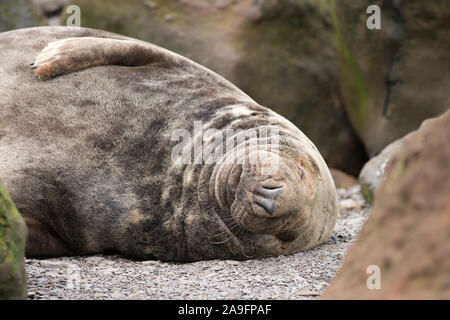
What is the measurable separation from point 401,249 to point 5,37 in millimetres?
4287

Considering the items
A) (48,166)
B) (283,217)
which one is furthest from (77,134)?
(283,217)

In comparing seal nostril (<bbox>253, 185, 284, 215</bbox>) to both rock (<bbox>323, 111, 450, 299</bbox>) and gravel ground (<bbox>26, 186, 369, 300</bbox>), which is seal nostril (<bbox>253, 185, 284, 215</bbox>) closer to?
gravel ground (<bbox>26, 186, 369, 300</bbox>)

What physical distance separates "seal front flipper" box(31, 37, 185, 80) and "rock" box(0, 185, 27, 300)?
228cm

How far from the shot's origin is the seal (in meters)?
4.51

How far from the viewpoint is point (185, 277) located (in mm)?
4148

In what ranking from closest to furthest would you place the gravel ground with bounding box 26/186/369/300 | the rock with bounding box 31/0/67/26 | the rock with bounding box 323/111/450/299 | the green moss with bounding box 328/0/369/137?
the rock with bounding box 323/111/450/299 < the gravel ground with bounding box 26/186/369/300 < the green moss with bounding box 328/0/369/137 < the rock with bounding box 31/0/67/26

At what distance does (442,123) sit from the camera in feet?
9.24

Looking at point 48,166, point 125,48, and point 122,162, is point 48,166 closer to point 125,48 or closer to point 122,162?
point 122,162

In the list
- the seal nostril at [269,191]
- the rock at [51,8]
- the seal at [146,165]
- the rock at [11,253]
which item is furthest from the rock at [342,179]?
the rock at [11,253]

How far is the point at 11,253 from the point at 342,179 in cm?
645

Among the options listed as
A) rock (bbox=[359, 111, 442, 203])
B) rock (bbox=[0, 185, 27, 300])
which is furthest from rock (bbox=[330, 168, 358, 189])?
rock (bbox=[0, 185, 27, 300])

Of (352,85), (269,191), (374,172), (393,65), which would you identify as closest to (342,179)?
(352,85)

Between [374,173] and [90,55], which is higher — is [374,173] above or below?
below

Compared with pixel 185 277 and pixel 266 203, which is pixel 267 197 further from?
pixel 185 277
